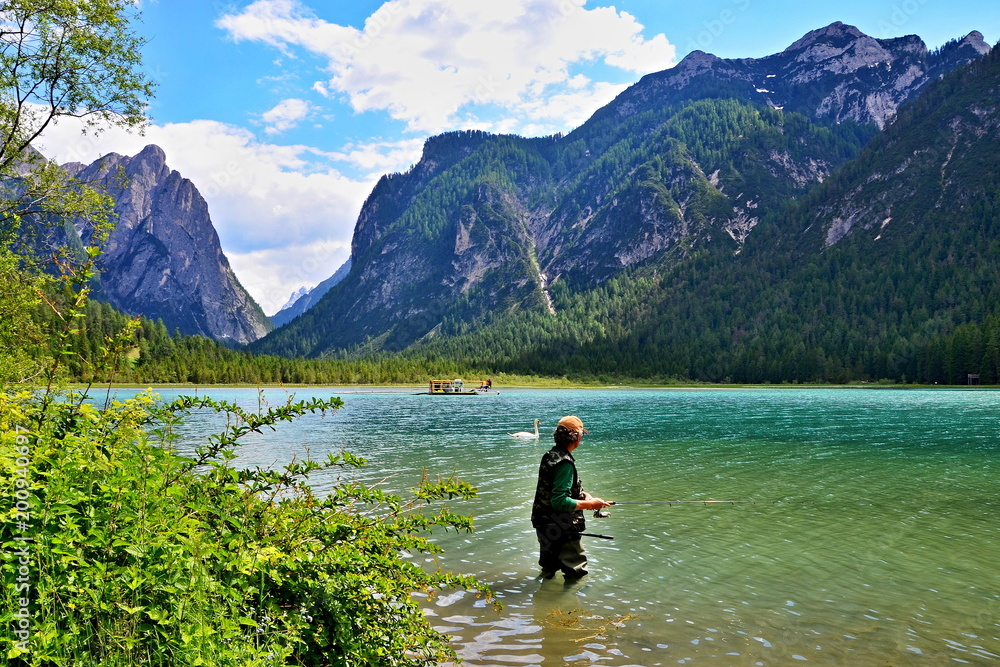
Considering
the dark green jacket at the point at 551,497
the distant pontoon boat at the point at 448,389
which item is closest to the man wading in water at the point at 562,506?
the dark green jacket at the point at 551,497

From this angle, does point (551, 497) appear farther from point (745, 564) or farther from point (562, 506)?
point (745, 564)

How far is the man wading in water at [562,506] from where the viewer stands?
12.2 m

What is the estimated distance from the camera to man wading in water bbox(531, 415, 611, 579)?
12156mm

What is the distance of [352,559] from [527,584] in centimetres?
742

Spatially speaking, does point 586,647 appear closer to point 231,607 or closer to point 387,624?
point 387,624

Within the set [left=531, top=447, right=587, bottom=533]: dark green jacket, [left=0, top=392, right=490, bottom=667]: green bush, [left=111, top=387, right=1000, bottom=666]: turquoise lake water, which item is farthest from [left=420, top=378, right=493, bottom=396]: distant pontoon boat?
[left=0, top=392, right=490, bottom=667]: green bush

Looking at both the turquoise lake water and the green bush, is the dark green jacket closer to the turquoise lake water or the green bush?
the turquoise lake water

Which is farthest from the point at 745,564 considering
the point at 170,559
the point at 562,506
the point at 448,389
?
the point at 448,389

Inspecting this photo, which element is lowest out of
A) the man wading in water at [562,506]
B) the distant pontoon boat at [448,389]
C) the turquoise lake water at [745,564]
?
the distant pontoon boat at [448,389]

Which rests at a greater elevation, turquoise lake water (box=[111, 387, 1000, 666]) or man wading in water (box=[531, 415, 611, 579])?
man wading in water (box=[531, 415, 611, 579])

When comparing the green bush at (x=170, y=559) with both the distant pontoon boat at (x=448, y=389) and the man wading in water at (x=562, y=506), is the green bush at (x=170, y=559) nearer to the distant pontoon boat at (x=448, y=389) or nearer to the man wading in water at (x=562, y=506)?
the man wading in water at (x=562, y=506)

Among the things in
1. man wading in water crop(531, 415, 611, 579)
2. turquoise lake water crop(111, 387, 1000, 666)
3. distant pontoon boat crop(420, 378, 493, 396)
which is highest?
man wading in water crop(531, 415, 611, 579)

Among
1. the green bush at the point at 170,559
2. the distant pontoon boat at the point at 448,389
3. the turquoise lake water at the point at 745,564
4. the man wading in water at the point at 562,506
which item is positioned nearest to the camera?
the green bush at the point at 170,559

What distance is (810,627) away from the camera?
10.8 metres
